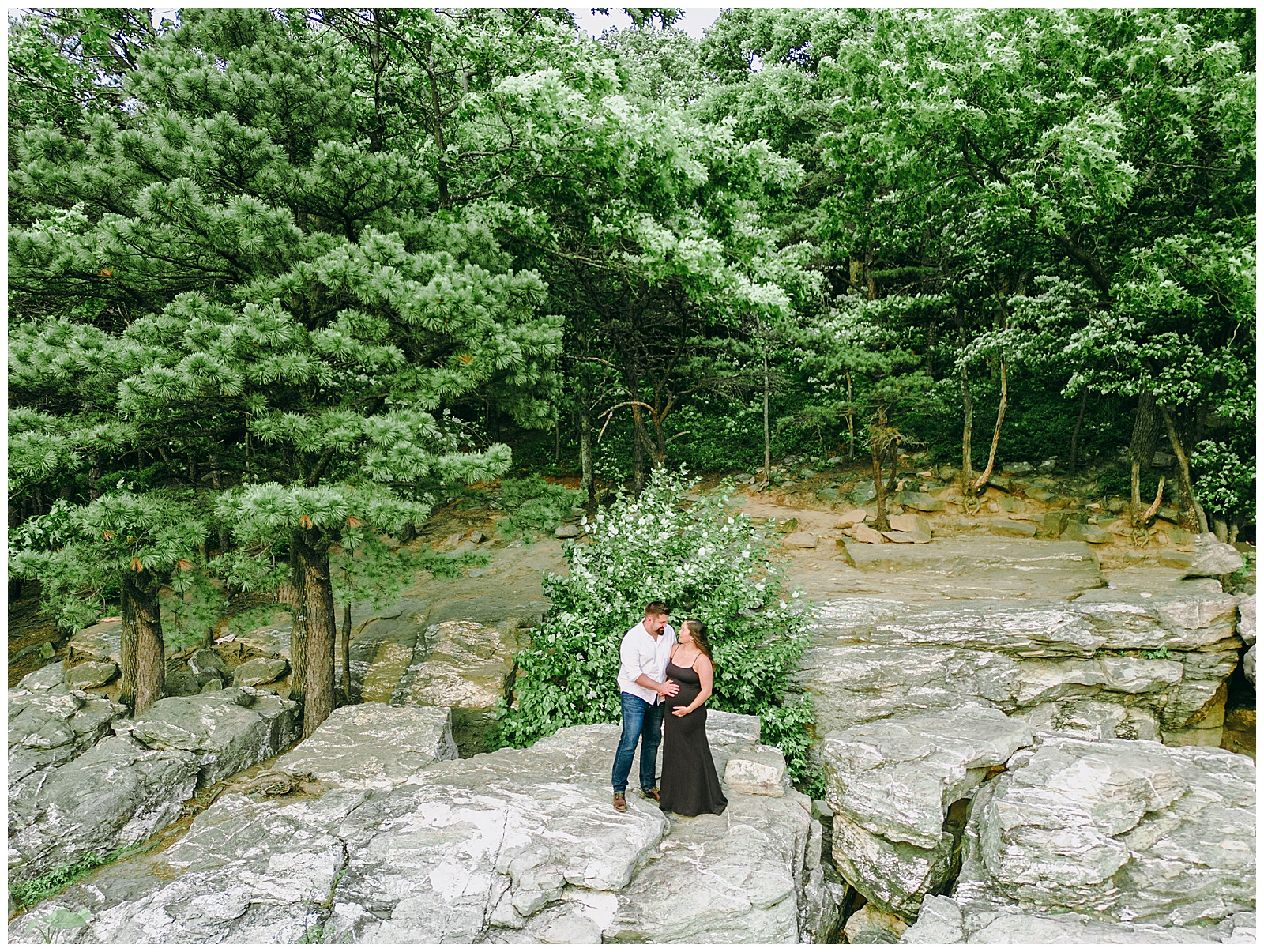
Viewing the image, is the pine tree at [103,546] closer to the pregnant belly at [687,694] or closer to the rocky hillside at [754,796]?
the rocky hillside at [754,796]

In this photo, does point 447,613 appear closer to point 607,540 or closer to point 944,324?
point 607,540

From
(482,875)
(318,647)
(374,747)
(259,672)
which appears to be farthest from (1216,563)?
(259,672)

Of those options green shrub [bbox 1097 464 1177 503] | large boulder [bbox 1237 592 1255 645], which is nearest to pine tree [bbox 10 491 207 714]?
large boulder [bbox 1237 592 1255 645]

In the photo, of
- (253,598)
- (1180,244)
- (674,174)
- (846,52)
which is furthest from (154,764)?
(1180,244)

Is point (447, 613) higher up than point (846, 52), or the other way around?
point (846, 52)

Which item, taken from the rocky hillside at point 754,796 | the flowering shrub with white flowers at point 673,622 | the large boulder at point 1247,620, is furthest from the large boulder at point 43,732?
the large boulder at point 1247,620

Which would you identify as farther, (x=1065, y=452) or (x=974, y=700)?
(x=1065, y=452)

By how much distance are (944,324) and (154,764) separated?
2052 centimetres

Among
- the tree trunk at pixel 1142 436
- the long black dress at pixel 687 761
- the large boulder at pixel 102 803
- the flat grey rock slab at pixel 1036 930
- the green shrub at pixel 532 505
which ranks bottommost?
the large boulder at pixel 102 803

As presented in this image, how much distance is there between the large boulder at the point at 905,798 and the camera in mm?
5809

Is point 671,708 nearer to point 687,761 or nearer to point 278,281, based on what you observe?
point 687,761

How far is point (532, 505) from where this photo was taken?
28.9 ft

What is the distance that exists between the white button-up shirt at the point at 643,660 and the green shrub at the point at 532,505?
3746 mm

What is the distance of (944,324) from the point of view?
61.6 ft
